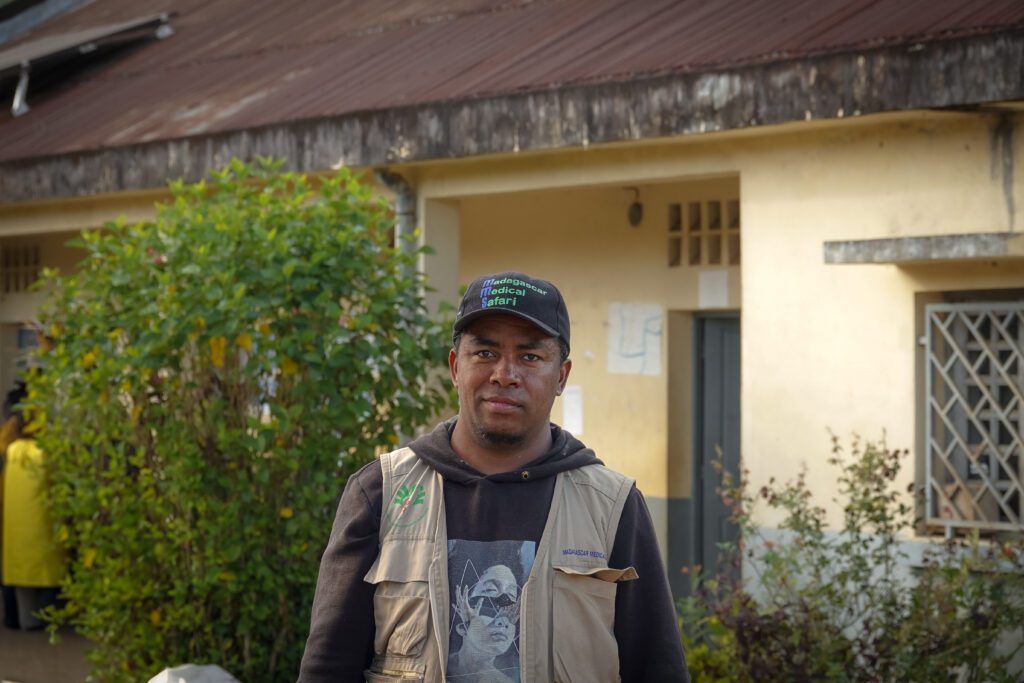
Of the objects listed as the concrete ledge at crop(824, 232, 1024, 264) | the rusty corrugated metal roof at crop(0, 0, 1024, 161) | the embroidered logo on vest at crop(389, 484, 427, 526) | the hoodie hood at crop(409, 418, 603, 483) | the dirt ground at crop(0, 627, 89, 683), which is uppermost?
the rusty corrugated metal roof at crop(0, 0, 1024, 161)

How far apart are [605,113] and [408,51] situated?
2.90 m

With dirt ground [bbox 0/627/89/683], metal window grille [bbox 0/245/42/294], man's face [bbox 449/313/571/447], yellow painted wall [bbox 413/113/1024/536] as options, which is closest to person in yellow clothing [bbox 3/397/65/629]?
dirt ground [bbox 0/627/89/683]

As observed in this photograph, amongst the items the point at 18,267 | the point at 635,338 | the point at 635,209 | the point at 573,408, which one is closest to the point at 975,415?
the point at 635,338

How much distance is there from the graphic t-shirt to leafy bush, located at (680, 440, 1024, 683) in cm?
290

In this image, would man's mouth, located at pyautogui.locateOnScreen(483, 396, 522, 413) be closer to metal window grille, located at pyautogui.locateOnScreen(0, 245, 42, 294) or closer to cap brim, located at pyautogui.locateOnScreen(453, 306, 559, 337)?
cap brim, located at pyautogui.locateOnScreen(453, 306, 559, 337)

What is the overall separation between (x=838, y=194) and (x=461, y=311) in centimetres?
437

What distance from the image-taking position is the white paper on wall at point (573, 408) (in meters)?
9.93

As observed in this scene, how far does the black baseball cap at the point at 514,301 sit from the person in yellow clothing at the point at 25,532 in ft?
24.7

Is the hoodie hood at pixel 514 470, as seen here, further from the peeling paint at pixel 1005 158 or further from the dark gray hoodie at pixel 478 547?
the peeling paint at pixel 1005 158

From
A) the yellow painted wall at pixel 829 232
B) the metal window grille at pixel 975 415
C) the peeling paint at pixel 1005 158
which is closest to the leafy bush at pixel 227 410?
the yellow painted wall at pixel 829 232

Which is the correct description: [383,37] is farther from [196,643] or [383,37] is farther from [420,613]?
[420,613]

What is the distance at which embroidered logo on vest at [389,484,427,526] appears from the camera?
313cm

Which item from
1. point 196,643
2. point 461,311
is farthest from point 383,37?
point 461,311

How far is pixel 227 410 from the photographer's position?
6410 millimetres
